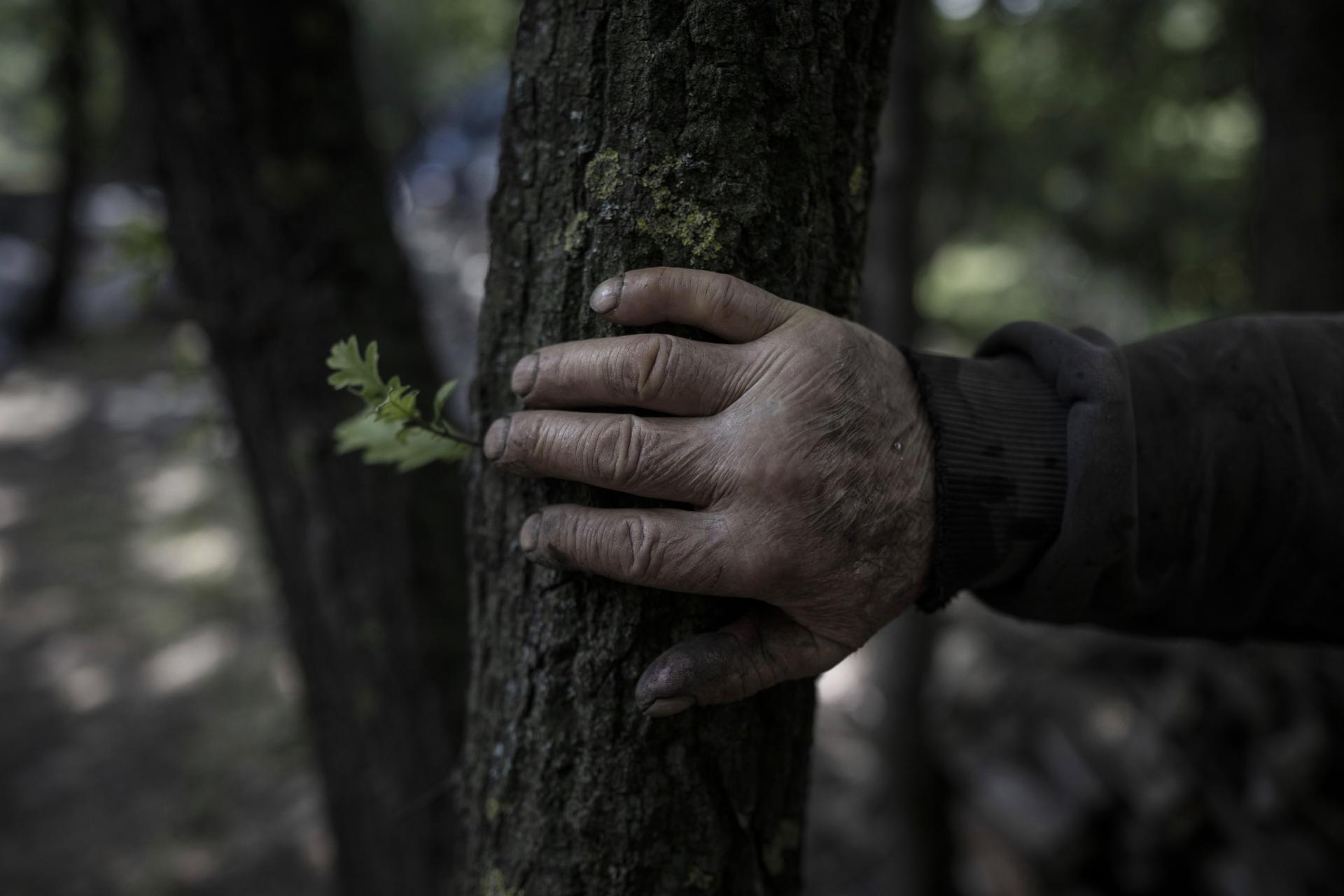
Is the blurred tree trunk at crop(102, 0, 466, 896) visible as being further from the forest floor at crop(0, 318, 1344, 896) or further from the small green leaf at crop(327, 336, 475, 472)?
the small green leaf at crop(327, 336, 475, 472)

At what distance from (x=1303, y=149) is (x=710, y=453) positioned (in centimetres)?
400

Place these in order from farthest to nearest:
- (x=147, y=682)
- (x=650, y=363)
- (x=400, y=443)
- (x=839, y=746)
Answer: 1. (x=147, y=682)
2. (x=839, y=746)
3. (x=400, y=443)
4. (x=650, y=363)

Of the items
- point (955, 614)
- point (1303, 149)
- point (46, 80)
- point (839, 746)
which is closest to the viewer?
point (1303, 149)

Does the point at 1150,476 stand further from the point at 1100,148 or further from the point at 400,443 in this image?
the point at 1100,148

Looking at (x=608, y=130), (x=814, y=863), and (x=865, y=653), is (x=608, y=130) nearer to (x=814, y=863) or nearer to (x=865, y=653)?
(x=814, y=863)

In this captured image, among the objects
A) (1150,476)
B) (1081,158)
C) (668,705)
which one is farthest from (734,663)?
(1081,158)

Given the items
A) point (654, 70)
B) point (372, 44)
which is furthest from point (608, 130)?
point (372, 44)

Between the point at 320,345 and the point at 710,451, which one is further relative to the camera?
the point at 320,345

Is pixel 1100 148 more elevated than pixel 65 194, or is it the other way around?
pixel 65 194

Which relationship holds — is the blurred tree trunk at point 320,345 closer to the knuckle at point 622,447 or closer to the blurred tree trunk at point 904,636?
the knuckle at point 622,447

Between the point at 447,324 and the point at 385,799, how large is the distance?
8837 millimetres

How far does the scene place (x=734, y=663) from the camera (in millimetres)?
1021

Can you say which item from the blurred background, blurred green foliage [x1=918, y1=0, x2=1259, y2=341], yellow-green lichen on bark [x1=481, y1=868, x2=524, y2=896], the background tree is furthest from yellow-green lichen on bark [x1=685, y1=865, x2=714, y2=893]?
blurred green foliage [x1=918, y1=0, x2=1259, y2=341]

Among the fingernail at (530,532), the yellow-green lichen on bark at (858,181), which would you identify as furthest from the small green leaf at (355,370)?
the yellow-green lichen on bark at (858,181)
